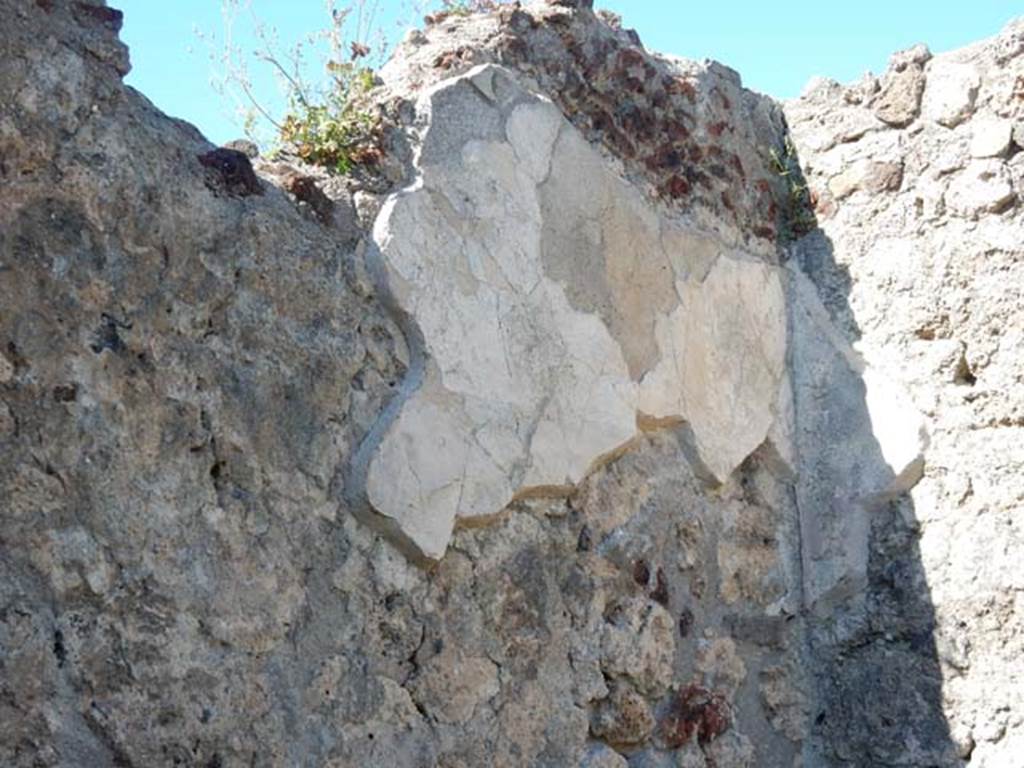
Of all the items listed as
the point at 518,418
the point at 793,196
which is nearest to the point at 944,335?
the point at 793,196

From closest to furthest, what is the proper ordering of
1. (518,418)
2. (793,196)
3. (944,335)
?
(518,418) → (944,335) → (793,196)

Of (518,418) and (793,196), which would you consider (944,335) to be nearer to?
(793,196)

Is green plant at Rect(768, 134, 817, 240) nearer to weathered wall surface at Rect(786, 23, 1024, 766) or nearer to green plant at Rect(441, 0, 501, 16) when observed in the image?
weathered wall surface at Rect(786, 23, 1024, 766)

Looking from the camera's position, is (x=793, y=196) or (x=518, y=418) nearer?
(x=518, y=418)

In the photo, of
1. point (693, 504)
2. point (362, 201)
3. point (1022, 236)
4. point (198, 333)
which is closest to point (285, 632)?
point (198, 333)

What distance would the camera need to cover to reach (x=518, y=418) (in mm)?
3068

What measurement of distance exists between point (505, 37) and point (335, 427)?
44.1 inches

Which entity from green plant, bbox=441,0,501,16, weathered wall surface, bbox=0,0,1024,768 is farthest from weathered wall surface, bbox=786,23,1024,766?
green plant, bbox=441,0,501,16

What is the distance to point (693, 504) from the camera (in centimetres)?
359

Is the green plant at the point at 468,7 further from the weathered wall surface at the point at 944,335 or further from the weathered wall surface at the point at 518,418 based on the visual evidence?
the weathered wall surface at the point at 944,335

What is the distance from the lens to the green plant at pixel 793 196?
4.09m

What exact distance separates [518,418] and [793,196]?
1411 mm

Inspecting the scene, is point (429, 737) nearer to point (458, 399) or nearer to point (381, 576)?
point (381, 576)

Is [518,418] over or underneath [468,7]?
underneath
